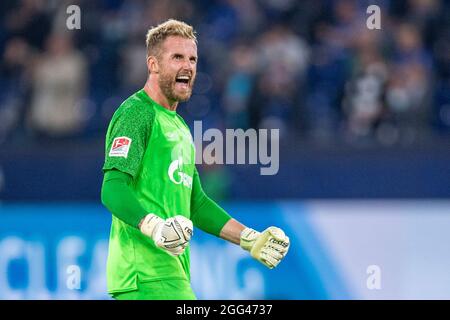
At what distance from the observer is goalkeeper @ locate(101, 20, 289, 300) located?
550 cm

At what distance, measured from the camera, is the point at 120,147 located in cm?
558

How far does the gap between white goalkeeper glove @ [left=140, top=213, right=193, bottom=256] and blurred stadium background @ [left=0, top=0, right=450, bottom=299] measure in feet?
15.4

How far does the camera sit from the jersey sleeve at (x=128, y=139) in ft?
18.2

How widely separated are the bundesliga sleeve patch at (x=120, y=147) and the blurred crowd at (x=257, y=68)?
16.7 ft

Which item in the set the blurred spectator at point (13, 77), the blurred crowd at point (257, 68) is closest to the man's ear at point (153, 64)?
the blurred crowd at point (257, 68)

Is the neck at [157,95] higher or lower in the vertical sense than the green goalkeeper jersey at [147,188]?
higher

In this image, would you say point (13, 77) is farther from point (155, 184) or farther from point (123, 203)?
point (123, 203)

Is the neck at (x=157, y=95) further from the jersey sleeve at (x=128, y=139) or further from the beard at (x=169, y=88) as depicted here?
the jersey sleeve at (x=128, y=139)

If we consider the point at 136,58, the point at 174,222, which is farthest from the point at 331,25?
the point at 174,222

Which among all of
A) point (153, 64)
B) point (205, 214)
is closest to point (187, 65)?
point (153, 64)

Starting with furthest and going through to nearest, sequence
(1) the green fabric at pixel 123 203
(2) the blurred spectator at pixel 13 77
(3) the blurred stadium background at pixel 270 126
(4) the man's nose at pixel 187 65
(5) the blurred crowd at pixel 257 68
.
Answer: (2) the blurred spectator at pixel 13 77 < (5) the blurred crowd at pixel 257 68 < (3) the blurred stadium background at pixel 270 126 < (4) the man's nose at pixel 187 65 < (1) the green fabric at pixel 123 203

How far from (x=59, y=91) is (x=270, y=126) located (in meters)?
2.11

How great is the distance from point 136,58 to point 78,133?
1054 millimetres
